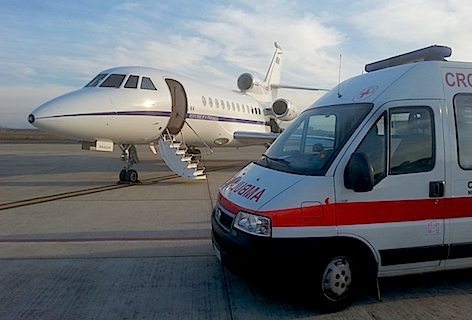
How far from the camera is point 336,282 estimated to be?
412 centimetres

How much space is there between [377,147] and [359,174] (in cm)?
53

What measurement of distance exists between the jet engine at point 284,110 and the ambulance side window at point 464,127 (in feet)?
53.8

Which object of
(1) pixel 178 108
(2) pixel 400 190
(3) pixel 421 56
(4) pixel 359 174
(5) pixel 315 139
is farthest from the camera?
(1) pixel 178 108

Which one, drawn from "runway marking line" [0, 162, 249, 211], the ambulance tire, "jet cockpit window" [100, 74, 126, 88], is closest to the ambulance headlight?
the ambulance tire

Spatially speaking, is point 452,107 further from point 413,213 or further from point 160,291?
point 160,291

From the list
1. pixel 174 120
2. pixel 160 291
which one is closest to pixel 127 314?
pixel 160 291

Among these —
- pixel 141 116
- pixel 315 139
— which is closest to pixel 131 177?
pixel 141 116

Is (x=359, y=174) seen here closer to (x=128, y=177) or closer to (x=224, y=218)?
(x=224, y=218)

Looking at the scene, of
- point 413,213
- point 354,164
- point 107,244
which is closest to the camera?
point 354,164

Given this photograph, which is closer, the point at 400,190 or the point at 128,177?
the point at 400,190

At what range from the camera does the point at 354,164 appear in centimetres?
396

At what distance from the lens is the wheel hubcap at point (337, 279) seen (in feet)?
13.4

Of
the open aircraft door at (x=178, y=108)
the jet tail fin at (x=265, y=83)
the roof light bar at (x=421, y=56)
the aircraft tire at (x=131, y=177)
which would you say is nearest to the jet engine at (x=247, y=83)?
the jet tail fin at (x=265, y=83)

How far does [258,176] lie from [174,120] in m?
10.2
